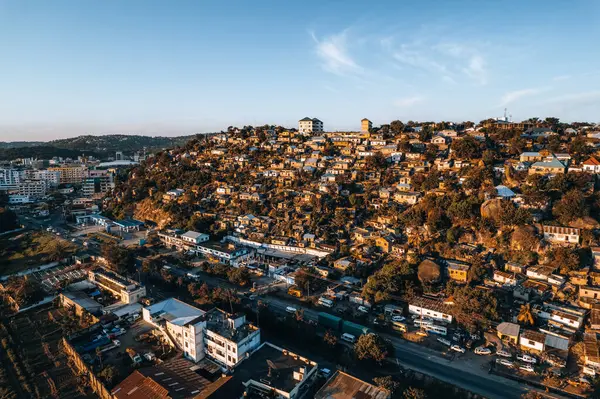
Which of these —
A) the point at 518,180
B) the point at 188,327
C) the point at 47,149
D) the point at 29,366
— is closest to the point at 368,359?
the point at 188,327

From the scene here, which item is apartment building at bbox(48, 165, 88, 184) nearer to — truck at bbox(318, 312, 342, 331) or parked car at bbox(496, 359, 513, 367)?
truck at bbox(318, 312, 342, 331)

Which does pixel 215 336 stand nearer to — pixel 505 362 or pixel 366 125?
pixel 505 362

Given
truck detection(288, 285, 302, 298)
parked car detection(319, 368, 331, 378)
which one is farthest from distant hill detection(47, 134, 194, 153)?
parked car detection(319, 368, 331, 378)

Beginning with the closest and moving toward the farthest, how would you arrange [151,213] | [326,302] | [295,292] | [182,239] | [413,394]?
[413,394], [326,302], [295,292], [182,239], [151,213]

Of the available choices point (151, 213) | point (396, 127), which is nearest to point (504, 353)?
point (151, 213)

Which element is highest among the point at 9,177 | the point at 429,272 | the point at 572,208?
the point at 572,208

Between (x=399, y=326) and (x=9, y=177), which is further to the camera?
(x=9, y=177)
